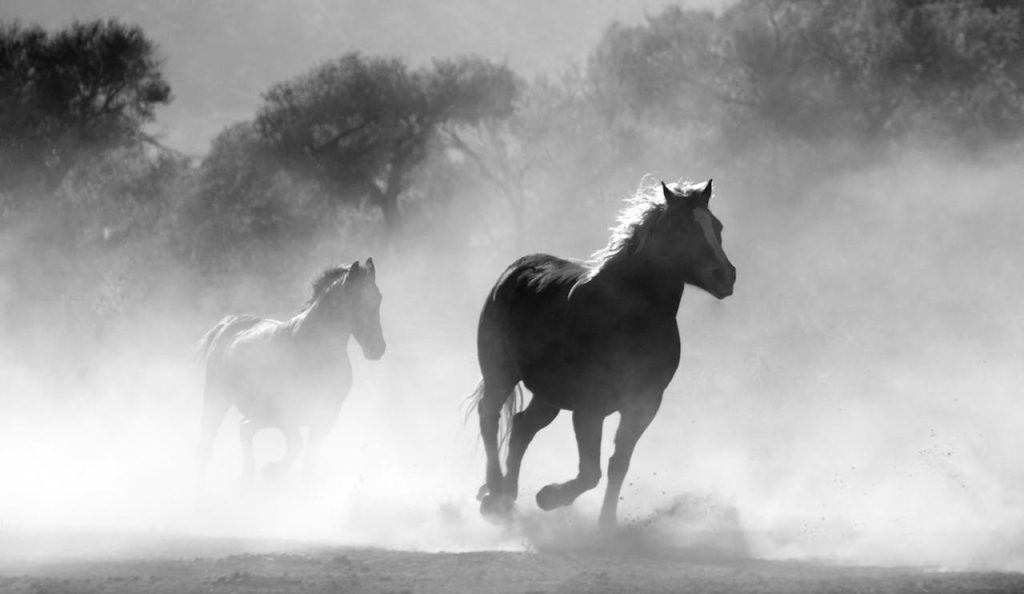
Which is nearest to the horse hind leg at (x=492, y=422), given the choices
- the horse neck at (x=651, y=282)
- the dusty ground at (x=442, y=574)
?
the dusty ground at (x=442, y=574)

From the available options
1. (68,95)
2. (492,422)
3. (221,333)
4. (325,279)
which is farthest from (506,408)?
(68,95)

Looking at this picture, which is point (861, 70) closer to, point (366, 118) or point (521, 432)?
point (366, 118)

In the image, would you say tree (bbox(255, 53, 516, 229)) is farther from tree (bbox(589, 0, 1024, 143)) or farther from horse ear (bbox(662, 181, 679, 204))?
horse ear (bbox(662, 181, 679, 204))

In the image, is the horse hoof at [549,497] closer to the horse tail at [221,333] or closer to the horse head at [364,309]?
the horse head at [364,309]

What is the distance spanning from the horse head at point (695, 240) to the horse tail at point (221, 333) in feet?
20.3

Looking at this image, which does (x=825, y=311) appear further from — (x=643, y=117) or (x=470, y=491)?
(x=470, y=491)

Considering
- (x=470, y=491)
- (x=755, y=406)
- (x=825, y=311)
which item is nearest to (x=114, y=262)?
(x=825, y=311)

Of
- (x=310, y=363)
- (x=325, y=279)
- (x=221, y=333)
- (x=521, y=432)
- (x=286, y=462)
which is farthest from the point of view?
(x=221, y=333)

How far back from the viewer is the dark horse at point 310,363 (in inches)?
597

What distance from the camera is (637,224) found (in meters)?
12.1

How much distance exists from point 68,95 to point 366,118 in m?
10.2

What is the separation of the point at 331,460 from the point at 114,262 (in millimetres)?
30495

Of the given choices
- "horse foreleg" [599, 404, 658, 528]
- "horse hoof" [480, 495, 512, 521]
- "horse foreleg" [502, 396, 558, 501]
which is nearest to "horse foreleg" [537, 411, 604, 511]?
"horse foreleg" [599, 404, 658, 528]

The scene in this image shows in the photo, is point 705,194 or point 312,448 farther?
point 312,448
